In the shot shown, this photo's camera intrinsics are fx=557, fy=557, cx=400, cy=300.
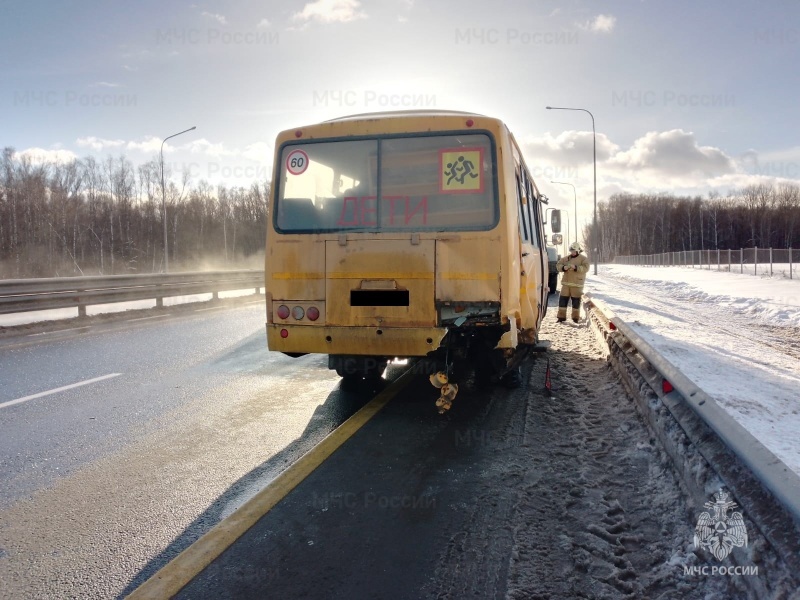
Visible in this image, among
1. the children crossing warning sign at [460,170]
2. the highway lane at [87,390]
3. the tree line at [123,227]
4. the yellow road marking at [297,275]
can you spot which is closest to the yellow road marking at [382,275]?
the yellow road marking at [297,275]

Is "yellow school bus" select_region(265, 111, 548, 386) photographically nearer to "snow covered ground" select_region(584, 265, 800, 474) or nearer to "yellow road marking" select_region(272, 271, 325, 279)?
"yellow road marking" select_region(272, 271, 325, 279)

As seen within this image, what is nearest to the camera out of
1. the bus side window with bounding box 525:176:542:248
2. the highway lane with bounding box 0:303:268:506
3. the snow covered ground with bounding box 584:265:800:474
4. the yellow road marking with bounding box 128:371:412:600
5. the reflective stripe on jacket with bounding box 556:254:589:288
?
the yellow road marking with bounding box 128:371:412:600

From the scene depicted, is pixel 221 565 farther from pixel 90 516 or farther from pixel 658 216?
pixel 658 216

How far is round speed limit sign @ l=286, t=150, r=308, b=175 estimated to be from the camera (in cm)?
551

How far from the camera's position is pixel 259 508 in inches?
130

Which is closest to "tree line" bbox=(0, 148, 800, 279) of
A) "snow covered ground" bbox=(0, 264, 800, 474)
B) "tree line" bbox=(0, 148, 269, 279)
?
"tree line" bbox=(0, 148, 269, 279)

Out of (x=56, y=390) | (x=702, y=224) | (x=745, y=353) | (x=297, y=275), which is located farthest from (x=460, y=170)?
(x=702, y=224)

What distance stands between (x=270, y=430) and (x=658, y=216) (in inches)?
4836

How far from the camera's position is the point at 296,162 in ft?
18.2

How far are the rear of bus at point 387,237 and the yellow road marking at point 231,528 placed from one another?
1034 millimetres

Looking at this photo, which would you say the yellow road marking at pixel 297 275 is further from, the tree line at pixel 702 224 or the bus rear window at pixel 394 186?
the tree line at pixel 702 224

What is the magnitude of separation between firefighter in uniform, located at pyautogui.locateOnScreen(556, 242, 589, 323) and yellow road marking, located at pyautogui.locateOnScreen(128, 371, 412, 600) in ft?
28.7

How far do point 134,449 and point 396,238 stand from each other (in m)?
2.80

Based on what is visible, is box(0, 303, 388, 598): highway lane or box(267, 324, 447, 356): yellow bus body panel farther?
box(267, 324, 447, 356): yellow bus body panel
